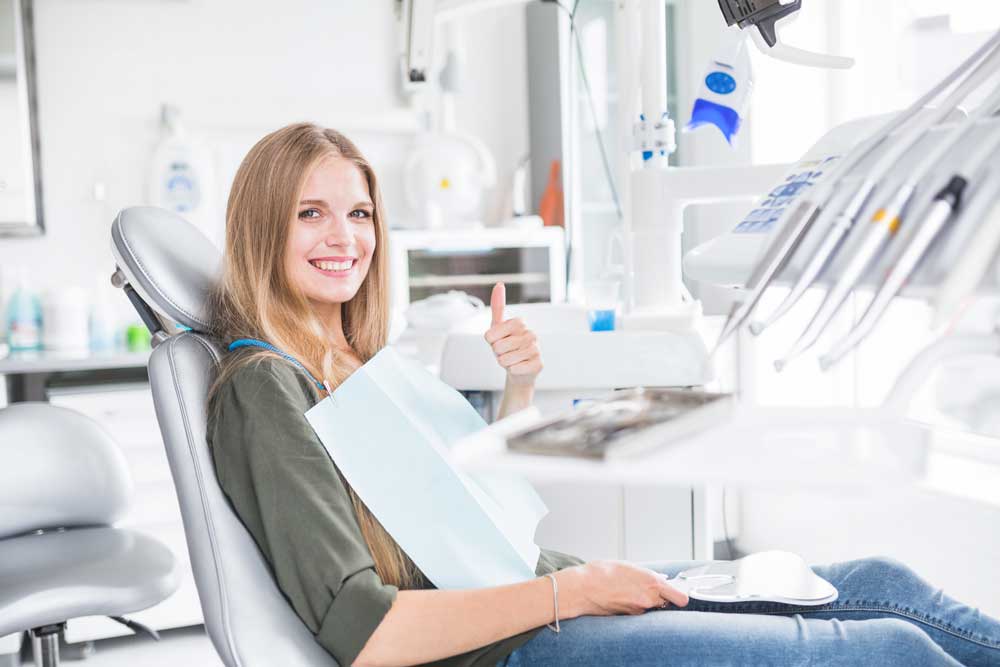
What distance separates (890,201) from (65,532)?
1.38 m

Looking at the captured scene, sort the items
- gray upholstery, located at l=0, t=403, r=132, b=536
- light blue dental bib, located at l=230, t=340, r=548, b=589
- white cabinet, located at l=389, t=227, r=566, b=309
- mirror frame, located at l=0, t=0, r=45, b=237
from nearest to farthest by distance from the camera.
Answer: light blue dental bib, located at l=230, t=340, r=548, b=589, gray upholstery, located at l=0, t=403, r=132, b=536, mirror frame, located at l=0, t=0, r=45, b=237, white cabinet, located at l=389, t=227, r=566, b=309

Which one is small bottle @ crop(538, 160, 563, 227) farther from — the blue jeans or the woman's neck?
the blue jeans

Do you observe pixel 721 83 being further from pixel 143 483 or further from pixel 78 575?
pixel 143 483

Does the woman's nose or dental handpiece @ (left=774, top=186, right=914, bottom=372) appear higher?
the woman's nose

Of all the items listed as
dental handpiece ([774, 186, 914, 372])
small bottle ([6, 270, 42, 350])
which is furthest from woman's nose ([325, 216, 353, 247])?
small bottle ([6, 270, 42, 350])

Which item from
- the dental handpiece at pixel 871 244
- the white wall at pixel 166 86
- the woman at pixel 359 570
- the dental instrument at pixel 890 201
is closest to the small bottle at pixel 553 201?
the white wall at pixel 166 86

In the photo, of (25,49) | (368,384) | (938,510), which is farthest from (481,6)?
(25,49)

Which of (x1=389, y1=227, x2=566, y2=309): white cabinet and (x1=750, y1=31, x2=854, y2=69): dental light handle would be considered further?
(x1=389, y1=227, x2=566, y2=309): white cabinet

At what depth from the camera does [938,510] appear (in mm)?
2021

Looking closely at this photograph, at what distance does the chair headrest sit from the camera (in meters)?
1.14

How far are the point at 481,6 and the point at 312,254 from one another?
0.77 metres

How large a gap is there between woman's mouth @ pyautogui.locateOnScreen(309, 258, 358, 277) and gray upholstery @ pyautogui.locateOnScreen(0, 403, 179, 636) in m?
0.53

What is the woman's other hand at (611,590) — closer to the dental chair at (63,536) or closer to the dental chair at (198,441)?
the dental chair at (198,441)

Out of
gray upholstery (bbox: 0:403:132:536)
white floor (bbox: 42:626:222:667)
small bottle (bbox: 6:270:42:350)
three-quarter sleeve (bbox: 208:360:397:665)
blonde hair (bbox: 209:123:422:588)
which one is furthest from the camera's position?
small bottle (bbox: 6:270:42:350)
